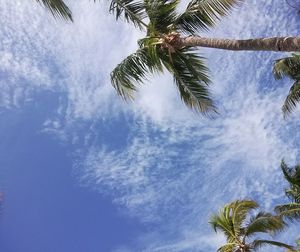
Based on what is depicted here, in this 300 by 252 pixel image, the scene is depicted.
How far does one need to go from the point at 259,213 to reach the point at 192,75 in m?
9.29

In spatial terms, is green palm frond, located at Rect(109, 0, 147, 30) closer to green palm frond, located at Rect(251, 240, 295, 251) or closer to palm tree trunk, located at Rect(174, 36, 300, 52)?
palm tree trunk, located at Rect(174, 36, 300, 52)

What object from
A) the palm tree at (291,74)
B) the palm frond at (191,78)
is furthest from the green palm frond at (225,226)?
the palm frond at (191,78)

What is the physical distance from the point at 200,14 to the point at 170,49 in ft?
4.49

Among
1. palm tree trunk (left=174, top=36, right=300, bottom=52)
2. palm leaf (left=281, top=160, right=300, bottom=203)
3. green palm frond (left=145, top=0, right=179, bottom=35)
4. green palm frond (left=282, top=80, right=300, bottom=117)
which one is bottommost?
palm tree trunk (left=174, top=36, right=300, bottom=52)

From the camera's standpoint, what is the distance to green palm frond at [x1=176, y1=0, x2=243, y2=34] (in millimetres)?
11117

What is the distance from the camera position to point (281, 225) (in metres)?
18.5

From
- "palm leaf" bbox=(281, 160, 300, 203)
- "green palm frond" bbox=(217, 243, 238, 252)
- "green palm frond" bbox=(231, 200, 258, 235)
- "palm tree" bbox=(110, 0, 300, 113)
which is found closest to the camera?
"palm tree" bbox=(110, 0, 300, 113)

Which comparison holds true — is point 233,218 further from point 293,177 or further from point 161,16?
point 161,16

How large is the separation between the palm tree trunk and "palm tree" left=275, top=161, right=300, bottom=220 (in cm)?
961

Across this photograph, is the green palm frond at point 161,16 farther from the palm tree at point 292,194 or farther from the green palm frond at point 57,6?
the palm tree at point 292,194

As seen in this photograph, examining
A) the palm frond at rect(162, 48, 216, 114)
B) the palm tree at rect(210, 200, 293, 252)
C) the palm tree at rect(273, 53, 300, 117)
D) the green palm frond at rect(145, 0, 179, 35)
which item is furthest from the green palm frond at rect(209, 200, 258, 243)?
the green palm frond at rect(145, 0, 179, 35)

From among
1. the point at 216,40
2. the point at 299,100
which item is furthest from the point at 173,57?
the point at 299,100

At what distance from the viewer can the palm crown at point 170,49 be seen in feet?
36.8

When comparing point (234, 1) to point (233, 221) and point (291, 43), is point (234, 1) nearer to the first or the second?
point (291, 43)
